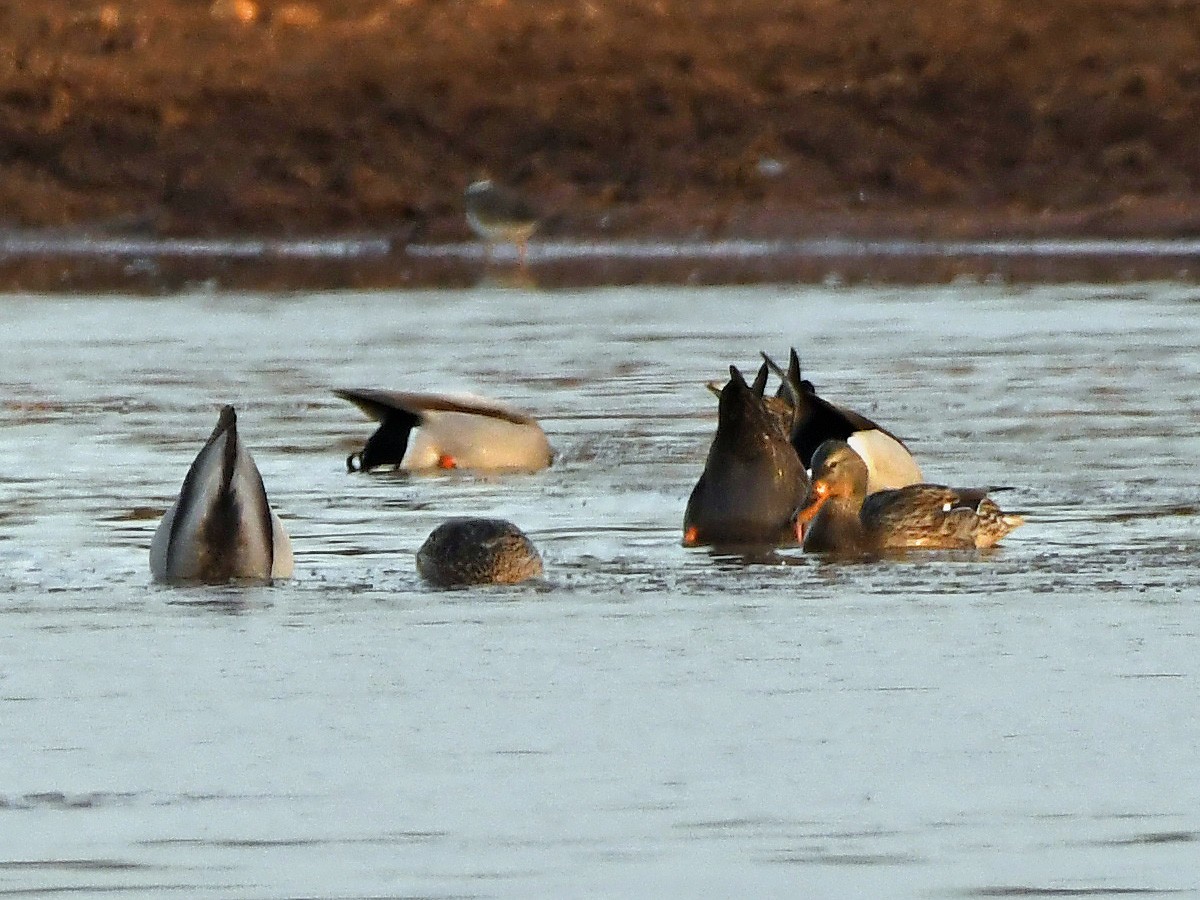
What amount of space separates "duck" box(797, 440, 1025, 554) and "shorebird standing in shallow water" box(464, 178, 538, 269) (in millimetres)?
17364

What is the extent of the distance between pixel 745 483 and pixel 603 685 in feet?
8.56

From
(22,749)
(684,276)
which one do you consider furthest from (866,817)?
(684,276)

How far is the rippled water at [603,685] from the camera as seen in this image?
538 cm

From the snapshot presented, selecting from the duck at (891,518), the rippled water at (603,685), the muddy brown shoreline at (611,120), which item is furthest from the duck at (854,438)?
the muddy brown shoreline at (611,120)

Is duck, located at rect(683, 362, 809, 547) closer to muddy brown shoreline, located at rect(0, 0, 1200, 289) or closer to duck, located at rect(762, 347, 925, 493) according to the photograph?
duck, located at rect(762, 347, 925, 493)

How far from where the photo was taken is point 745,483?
9398mm

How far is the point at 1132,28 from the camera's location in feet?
102

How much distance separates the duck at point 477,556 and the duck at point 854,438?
5.59 ft

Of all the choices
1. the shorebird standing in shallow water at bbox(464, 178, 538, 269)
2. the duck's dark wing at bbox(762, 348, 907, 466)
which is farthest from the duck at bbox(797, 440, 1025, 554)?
the shorebird standing in shallow water at bbox(464, 178, 538, 269)

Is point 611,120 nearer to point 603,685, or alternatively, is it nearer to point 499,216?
point 499,216

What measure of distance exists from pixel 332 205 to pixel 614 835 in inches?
938

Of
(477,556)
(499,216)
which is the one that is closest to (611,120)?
(499,216)

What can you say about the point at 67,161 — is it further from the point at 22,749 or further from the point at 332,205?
the point at 22,749

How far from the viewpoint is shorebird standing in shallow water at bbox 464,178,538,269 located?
26.7 metres
